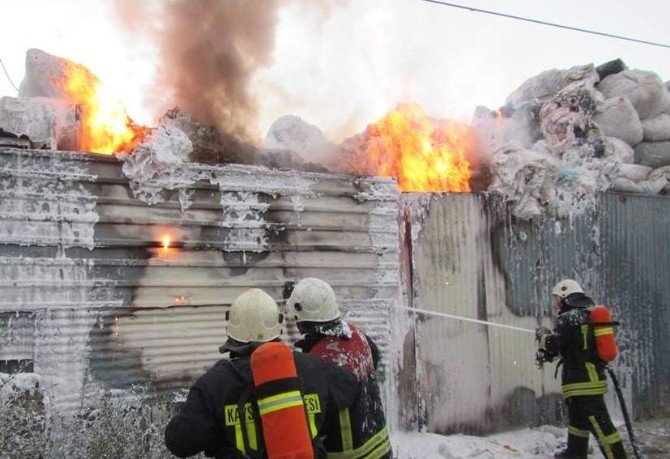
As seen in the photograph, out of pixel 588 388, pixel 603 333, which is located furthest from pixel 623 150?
pixel 588 388

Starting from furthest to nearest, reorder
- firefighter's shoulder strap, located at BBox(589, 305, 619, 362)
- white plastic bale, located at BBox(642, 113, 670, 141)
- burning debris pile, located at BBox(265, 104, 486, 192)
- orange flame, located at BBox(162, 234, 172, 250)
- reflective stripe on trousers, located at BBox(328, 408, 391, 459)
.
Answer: white plastic bale, located at BBox(642, 113, 670, 141) → burning debris pile, located at BBox(265, 104, 486, 192) → firefighter's shoulder strap, located at BBox(589, 305, 619, 362) → orange flame, located at BBox(162, 234, 172, 250) → reflective stripe on trousers, located at BBox(328, 408, 391, 459)

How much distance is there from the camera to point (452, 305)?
6.36 m

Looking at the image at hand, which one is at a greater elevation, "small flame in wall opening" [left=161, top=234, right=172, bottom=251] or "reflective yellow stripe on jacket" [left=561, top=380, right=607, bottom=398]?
"small flame in wall opening" [left=161, top=234, right=172, bottom=251]

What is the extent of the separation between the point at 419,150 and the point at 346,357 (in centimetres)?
462

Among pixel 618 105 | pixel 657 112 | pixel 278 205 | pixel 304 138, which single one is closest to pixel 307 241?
pixel 278 205

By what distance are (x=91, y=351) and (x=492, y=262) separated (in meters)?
4.41

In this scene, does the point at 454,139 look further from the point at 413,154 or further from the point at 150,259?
the point at 150,259

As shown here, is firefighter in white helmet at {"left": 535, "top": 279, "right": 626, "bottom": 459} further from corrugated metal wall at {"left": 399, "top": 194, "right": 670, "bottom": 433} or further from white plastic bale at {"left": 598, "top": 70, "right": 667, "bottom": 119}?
white plastic bale at {"left": 598, "top": 70, "right": 667, "bottom": 119}

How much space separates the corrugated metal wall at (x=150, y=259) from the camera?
4.52 meters

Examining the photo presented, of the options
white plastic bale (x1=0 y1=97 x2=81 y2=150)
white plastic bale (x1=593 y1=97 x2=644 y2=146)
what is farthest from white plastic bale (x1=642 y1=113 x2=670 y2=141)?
white plastic bale (x1=0 y1=97 x2=81 y2=150)

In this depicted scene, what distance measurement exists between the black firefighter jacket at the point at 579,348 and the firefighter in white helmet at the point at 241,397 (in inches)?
133

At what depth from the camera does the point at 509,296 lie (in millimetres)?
6789

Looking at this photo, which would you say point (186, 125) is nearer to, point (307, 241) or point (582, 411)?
point (307, 241)

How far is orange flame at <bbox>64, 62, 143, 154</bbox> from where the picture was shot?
559 centimetres
